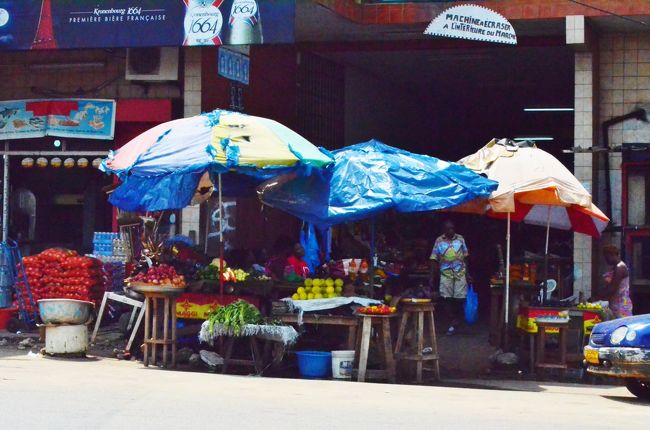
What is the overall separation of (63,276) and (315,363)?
4997mm

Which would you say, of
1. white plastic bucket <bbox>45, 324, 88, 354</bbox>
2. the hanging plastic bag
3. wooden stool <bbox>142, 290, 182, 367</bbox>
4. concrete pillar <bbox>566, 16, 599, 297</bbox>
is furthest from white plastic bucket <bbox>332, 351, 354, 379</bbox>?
concrete pillar <bbox>566, 16, 599, 297</bbox>

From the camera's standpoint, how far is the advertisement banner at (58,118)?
18.3m

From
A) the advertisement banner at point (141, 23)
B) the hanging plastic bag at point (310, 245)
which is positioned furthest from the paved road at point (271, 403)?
the advertisement banner at point (141, 23)

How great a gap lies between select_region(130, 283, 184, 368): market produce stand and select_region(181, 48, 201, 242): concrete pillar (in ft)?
12.7

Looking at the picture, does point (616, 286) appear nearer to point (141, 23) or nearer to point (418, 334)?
point (418, 334)

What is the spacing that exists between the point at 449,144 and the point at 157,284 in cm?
1917

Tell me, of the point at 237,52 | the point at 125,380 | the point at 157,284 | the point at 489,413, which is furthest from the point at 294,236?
the point at 489,413

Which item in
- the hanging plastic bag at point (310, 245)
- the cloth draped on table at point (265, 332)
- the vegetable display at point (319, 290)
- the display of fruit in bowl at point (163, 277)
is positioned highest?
the hanging plastic bag at point (310, 245)

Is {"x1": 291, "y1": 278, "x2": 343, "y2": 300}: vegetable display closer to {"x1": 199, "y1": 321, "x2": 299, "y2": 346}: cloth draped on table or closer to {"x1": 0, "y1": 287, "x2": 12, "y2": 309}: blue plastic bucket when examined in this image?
{"x1": 199, "y1": 321, "x2": 299, "y2": 346}: cloth draped on table

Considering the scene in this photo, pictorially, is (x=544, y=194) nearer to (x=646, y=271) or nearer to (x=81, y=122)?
(x=646, y=271)

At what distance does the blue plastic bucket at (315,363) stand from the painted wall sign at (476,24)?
622 centimetres

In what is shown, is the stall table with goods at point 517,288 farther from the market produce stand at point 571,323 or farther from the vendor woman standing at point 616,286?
the vendor woman standing at point 616,286

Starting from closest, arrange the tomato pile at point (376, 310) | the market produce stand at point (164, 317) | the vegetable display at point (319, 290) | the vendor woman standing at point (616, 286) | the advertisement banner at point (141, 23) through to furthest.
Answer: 1. the tomato pile at point (376, 310)
2. the vegetable display at point (319, 290)
3. the market produce stand at point (164, 317)
4. the vendor woman standing at point (616, 286)
5. the advertisement banner at point (141, 23)

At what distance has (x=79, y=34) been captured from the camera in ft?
57.2
